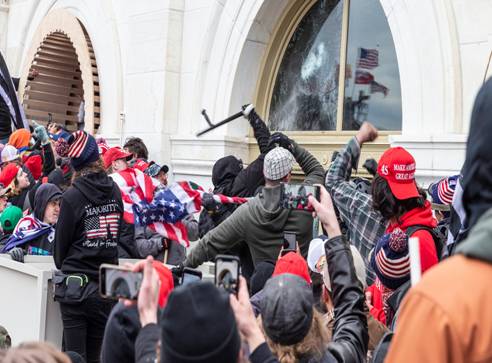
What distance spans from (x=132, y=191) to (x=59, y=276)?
125 centimetres

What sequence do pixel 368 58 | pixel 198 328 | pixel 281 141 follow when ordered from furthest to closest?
pixel 368 58 → pixel 281 141 → pixel 198 328

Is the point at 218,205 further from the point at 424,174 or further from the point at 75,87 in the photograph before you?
the point at 75,87

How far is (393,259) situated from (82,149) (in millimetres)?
2303

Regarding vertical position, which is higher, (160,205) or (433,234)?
(433,234)

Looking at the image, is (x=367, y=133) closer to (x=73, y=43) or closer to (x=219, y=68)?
(x=219, y=68)

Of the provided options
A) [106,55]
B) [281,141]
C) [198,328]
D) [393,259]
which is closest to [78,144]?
[281,141]

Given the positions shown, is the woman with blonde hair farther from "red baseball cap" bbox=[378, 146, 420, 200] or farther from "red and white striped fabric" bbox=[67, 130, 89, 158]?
"red and white striped fabric" bbox=[67, 130, 89, 158]

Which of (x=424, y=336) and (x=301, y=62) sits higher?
(x=301, y=62)

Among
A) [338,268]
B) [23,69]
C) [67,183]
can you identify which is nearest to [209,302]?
[338,268]

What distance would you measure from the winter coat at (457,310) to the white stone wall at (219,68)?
470 centimetres

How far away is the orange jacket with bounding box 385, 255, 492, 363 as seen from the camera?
1254 millimetres

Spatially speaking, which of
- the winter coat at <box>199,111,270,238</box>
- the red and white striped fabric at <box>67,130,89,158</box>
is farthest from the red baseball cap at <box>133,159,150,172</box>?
the red and white striped fabric at <box>67,130,89,158</box>

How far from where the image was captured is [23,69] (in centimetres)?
1239

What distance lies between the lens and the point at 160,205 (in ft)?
18.9
